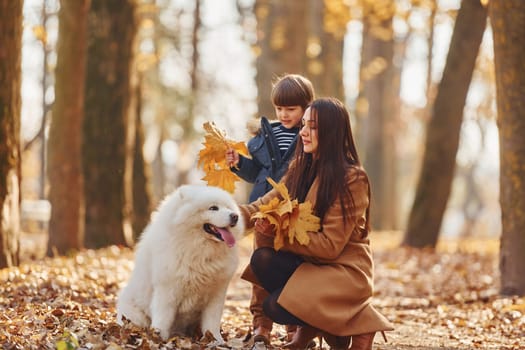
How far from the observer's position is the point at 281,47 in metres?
15.9

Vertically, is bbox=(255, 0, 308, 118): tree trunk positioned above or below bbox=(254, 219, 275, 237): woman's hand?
above

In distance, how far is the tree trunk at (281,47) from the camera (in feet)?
52.1

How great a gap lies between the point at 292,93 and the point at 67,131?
534cm

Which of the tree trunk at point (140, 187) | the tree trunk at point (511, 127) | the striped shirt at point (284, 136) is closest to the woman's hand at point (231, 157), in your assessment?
the striped shirt at point (284, 136)

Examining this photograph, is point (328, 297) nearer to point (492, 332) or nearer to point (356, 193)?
point (356, 193)

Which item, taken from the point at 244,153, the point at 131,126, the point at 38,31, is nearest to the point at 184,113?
the point at 131,126

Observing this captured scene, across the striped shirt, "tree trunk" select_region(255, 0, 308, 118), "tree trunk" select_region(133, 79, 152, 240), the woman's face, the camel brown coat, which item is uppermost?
"tree trunk" select_region(255, 0, 308, 118)

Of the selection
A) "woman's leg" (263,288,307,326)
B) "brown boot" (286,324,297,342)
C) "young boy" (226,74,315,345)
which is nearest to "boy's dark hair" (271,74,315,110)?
"young boy" (226,74,315,345)

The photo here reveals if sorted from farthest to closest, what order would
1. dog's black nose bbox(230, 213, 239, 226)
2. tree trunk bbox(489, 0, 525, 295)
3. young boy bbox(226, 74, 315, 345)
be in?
tree trunk bbox(489, 0, 525, 295) < young boy bbox(226, 74, 315, 345) < dog's black nose bbox(230, 213, 239, 226)

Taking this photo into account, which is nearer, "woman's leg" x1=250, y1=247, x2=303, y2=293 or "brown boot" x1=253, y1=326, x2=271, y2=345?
"woman's leg" x1=250, y1=247, x2=303, y2=293

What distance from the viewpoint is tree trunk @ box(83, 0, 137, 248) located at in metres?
12.1

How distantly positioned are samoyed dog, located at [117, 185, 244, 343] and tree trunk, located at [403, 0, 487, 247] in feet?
31.5

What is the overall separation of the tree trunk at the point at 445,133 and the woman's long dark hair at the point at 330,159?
30.3ft

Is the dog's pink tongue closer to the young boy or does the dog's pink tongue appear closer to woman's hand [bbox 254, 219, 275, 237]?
woman's hand [bbox 254, 219, 275, 237]
